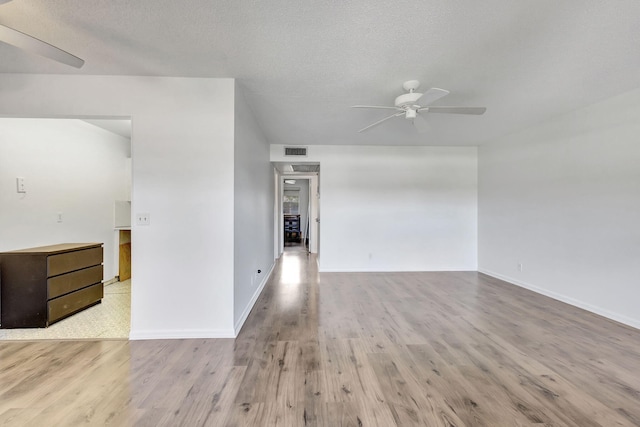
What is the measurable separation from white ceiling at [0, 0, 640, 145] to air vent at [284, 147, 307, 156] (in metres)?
1.97

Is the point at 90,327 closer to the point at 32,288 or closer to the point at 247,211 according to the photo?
the point at 32,288

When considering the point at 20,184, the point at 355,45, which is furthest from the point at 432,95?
the point at 20,184

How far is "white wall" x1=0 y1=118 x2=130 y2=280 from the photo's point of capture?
2812mm

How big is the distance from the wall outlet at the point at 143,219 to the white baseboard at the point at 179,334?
98cm

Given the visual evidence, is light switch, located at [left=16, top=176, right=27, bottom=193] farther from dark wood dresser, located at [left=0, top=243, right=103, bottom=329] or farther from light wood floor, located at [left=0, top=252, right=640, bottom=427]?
light wood floor, located at [left=0, top=252, right=640, bottom=427]

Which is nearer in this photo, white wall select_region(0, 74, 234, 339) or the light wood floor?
the light wood floor

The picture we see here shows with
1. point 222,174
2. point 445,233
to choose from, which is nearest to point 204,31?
point 222,174

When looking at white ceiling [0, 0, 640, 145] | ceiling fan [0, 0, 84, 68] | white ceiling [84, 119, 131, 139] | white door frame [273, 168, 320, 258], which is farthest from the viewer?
white door frame [273, 168, 320, 258]

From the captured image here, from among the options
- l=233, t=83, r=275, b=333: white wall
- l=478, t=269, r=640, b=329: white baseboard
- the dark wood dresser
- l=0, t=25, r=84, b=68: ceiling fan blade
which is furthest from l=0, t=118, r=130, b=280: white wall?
l=478, t=269, r=640, b=329: white baseboard

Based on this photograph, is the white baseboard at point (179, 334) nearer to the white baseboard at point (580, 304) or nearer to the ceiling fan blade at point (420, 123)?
the ceiling fan blade at point (420, 123)

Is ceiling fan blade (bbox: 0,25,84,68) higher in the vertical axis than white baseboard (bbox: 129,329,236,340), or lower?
higher

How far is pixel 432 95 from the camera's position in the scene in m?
2.18

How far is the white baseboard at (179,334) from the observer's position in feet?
7.73

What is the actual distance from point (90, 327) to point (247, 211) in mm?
1885
